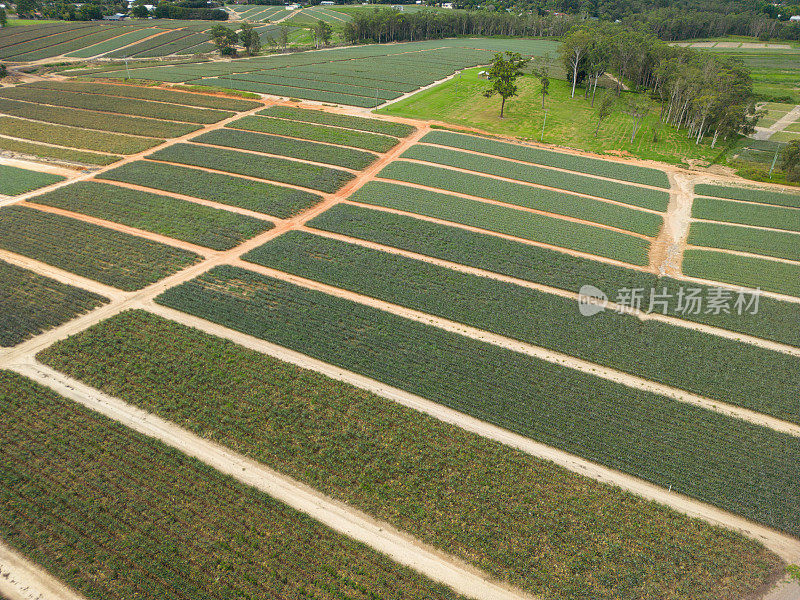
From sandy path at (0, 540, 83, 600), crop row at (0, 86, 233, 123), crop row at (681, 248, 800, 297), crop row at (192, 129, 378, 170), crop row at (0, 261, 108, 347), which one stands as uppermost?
crop row at (0, 86, 233, 123)

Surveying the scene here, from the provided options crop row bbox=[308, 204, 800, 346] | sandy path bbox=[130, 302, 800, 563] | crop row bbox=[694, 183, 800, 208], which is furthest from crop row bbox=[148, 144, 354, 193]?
crop row bbox=[694, 183, 800, 208]

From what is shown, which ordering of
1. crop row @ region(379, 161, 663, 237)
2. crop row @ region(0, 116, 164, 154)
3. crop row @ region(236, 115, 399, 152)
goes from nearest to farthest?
crop row @ region(379, 161, 663, 237) < crop row @ region(0, 116, 164, 154) < crop row @ region(236, 115, 399, 152)

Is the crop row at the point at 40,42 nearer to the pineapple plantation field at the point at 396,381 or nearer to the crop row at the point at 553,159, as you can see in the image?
the pineapple plantation field at the point at 396,381

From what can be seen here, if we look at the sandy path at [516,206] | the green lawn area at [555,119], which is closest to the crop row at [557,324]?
the sandy path at [516,206]

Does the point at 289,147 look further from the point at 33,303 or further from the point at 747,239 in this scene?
the point at 747,239

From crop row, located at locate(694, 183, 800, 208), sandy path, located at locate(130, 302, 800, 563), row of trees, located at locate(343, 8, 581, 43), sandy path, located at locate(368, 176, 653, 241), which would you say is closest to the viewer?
sandy path, located at locate(130, 302, 800, 563)

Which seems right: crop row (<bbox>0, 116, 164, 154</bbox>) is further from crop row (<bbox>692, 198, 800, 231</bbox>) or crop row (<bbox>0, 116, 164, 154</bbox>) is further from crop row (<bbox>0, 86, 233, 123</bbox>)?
crop row (<bbox>692, 198, 800, 231</bbox>)
